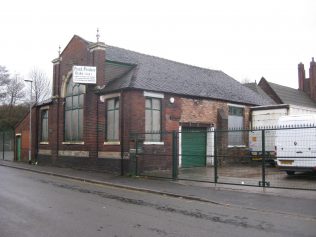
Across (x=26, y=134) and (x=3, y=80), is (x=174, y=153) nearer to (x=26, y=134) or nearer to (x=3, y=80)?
(x=26, y=134)

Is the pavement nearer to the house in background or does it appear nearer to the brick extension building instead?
the brick extension building

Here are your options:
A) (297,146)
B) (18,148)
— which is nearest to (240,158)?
(297,146)

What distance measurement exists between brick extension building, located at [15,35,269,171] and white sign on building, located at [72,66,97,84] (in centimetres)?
30

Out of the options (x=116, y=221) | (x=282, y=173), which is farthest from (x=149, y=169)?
(x=116, y=221)

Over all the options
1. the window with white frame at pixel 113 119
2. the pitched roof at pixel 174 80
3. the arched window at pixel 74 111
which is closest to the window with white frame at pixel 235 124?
the pitched roof at pixel 174 80

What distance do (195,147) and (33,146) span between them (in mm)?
12987

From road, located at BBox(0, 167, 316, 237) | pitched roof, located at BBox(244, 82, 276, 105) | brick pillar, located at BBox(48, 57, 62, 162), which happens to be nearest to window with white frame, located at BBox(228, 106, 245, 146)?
pitched roof, located at BBox(244, 82, 276, 105)

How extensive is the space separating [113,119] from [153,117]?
2141 millimetres

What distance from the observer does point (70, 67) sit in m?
25.0

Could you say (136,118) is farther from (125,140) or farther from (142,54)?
(142,54)

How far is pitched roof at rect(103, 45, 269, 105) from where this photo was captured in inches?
846

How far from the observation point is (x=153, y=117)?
21.2 meters

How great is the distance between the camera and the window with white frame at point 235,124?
25.3 meters

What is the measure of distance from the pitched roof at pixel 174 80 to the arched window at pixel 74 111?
A: 2.87 m
